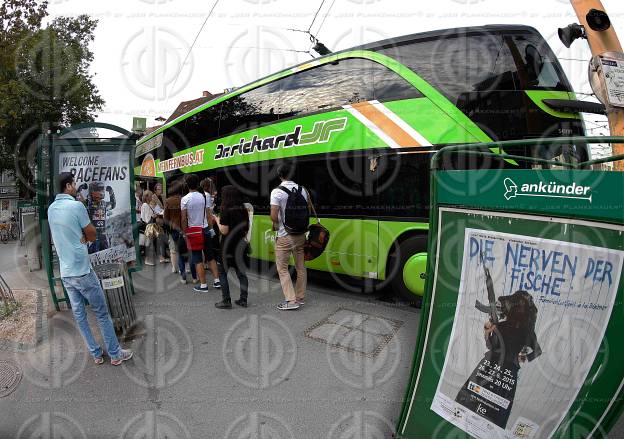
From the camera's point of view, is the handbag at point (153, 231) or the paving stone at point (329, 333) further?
the handbag at point (153, 231)

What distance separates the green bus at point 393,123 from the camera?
4.65 m

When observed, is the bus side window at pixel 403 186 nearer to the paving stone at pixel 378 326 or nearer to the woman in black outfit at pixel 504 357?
the paving stone at pixel 378 326

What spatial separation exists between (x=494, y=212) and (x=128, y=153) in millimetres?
5233

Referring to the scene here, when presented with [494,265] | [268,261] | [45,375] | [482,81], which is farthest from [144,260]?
[494,265]

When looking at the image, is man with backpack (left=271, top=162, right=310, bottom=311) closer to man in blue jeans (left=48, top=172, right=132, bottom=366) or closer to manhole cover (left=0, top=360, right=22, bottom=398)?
man in blue jeans (left=48, top=172, right=132, bottom=366)

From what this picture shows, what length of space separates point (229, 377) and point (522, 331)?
257cm

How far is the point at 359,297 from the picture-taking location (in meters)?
5.83

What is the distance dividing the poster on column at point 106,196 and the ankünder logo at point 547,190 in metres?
5.08

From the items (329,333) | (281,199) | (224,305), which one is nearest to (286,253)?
(281,199)

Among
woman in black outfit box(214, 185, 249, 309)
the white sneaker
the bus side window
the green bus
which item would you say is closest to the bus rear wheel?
the green bus

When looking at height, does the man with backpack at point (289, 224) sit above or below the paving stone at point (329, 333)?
above

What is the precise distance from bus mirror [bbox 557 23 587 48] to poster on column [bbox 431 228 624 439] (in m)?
3.62

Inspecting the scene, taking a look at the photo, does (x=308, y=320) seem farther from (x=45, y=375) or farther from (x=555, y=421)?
Result: (x=555, y=421)

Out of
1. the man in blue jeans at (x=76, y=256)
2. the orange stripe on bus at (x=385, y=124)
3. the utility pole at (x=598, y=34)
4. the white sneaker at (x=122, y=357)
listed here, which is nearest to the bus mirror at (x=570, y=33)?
the utility pole at (x=598, y=34)
